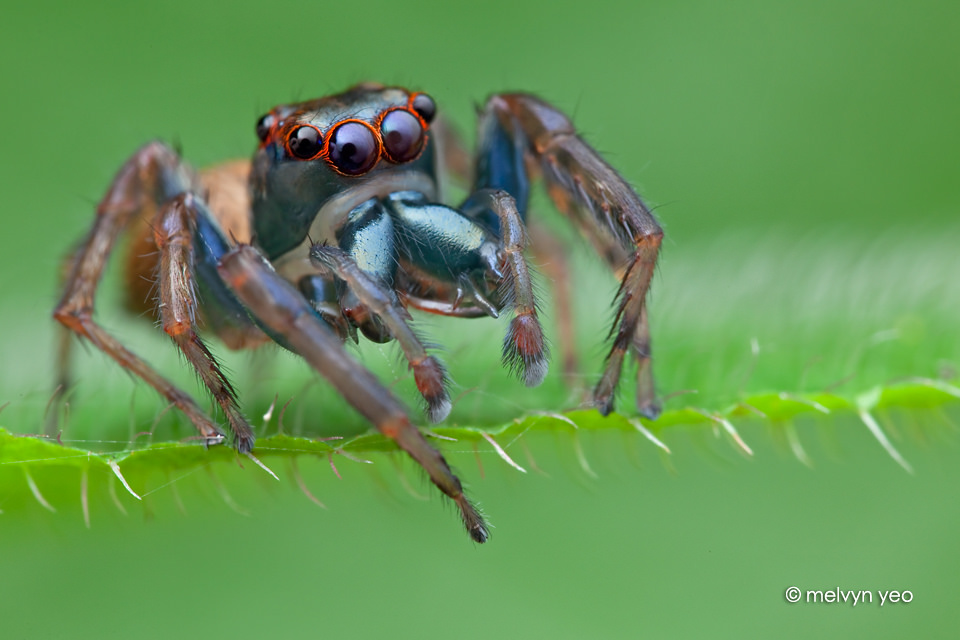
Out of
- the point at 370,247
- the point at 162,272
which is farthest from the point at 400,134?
the point at 162,272

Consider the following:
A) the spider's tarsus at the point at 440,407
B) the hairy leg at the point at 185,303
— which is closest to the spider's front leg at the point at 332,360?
the spider's tarsus at the point at 440,407

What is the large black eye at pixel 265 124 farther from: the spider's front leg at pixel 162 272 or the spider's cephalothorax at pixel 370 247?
the spider's front leg at pixel 162 272

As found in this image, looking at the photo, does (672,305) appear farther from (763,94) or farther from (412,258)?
(763,94)

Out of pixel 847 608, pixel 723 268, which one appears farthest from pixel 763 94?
pixel 847 608

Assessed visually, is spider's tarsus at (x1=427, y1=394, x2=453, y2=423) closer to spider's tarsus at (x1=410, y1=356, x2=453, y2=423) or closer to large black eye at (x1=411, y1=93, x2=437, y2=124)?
spider's tarsus at (x1=410, y1=356, x2=453, y2=423)

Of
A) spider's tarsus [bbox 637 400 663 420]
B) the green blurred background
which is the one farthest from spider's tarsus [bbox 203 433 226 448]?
spider's tarsus [bbox 637 400 663 420]

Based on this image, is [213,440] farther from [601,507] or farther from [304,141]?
[601,507]
